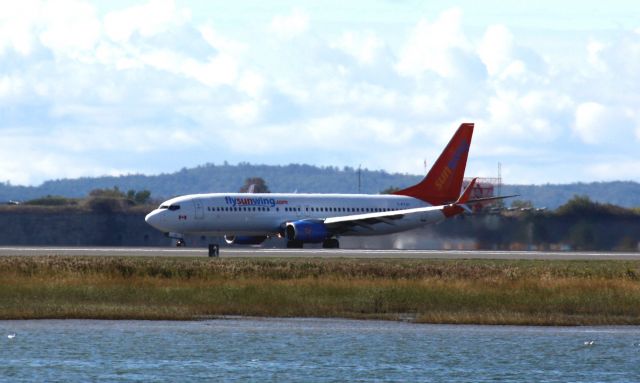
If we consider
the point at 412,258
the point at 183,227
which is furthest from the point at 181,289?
the point at 183,227

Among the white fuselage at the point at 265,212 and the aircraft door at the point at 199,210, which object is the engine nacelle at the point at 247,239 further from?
the aircraft door at the point at 199,210

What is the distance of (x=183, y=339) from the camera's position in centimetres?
3481

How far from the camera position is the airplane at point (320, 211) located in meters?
85.2

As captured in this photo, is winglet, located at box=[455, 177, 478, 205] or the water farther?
winglet, located at box=[455, 177, 478, 205]

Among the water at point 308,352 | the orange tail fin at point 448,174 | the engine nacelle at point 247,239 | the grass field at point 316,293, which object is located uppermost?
the orange tail fin at point 448,174

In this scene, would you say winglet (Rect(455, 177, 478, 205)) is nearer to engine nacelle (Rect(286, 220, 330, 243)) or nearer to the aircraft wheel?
engine nacelle (Rect(286, 220, 330, 243))

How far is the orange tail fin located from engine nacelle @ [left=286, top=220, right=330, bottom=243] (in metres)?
10.7

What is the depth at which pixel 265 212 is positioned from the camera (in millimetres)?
88188

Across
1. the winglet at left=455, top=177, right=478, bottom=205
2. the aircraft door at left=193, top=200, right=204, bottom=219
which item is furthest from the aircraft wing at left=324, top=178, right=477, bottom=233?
the aircraft door at left=193, top=200, right=204, bottom=219

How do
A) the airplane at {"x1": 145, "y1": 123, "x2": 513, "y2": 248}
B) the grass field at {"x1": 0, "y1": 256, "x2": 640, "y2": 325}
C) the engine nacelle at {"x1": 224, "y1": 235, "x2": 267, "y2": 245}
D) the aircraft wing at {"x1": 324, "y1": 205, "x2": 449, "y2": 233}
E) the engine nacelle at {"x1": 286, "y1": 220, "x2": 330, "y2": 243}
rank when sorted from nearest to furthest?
the grass field at {"x1": 0, "y1": 256, "x2": 640, "y2": 325}, the airplane at {"x1": 145, "y1": 123, "x2": 513, "y2": 248}, the engine nacelle at {"x1": 286, "y1": 220, "x2": 330, "y2": 243}, the aircraft wing at {"x1": 324, "y1": 205, "x2": 449, "y2": 233}, the engine nacelle at {"x1": 224, "y1": 235, "x2": 267, "y2": 245}

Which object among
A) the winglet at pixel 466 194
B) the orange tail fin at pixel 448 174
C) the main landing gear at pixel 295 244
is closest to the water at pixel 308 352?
the winglet at pixel 466 194

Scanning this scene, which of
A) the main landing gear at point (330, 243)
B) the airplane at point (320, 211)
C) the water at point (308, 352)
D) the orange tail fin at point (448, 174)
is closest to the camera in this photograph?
the water at point (308, 352)

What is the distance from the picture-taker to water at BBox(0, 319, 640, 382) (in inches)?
1139

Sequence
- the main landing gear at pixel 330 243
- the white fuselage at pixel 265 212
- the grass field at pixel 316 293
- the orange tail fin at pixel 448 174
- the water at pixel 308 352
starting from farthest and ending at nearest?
the orange tail fin at pixel 448 174
the main landing gear at pixel 330 243
the white fuselage at pixel 265 212
the grass field at pixel 316 293
the water at pixel 308 352
